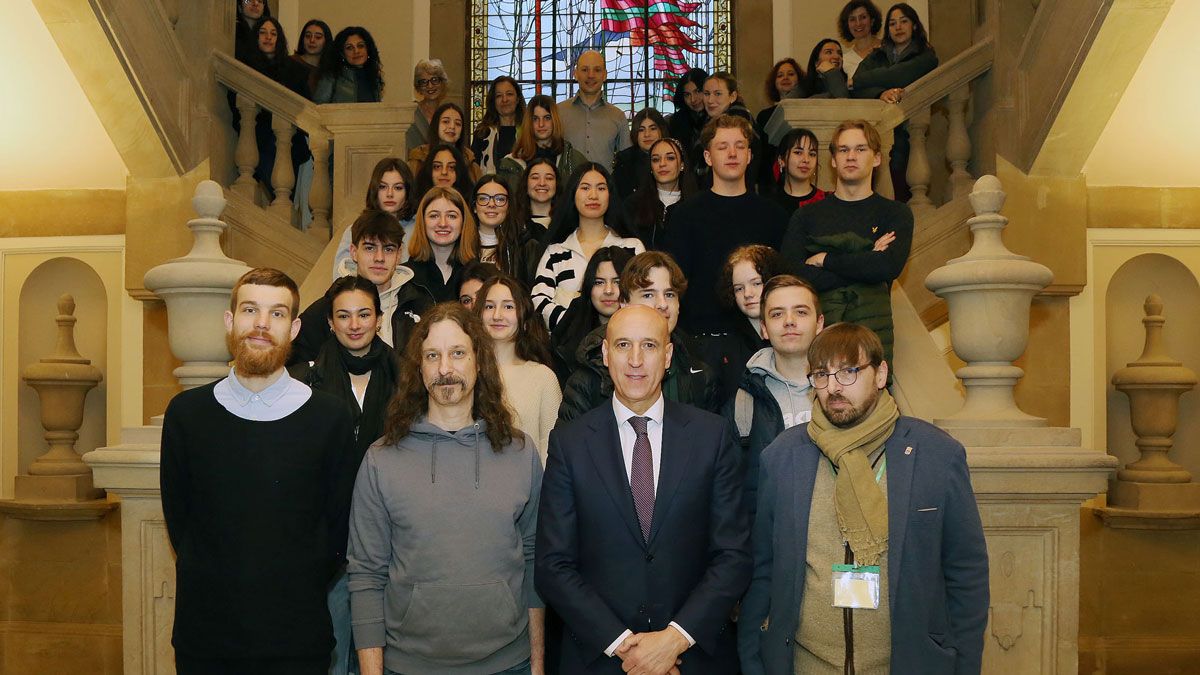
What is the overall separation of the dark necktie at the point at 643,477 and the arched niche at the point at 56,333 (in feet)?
17.3

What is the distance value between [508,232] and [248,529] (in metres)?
2.30

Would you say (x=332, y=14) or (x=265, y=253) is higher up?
(x=332, y=14)

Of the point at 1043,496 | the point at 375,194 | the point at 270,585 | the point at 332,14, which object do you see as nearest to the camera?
the point at 270,585

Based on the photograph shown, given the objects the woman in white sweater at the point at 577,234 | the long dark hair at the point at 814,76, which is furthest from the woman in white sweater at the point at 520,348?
the long dark hair at the point at 814,76

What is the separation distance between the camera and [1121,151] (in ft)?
20.6

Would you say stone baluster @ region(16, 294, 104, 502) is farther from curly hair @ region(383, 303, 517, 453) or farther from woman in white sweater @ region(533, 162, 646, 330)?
curly hair @ region(383, 303, 517, 453)

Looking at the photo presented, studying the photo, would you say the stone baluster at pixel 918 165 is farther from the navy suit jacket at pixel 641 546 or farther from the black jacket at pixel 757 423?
the navy suit jacket at pixel 641 546

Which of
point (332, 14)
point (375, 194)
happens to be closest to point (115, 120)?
point (375, 194)

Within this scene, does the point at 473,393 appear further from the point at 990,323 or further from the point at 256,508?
the point at 990,323

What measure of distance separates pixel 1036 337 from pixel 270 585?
15.6 feet

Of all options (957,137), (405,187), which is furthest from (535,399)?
(957,137)

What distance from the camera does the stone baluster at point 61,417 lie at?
23.0 ft

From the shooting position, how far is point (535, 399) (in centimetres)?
368

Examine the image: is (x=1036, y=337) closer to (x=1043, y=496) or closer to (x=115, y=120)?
(x=1043, y=496)
